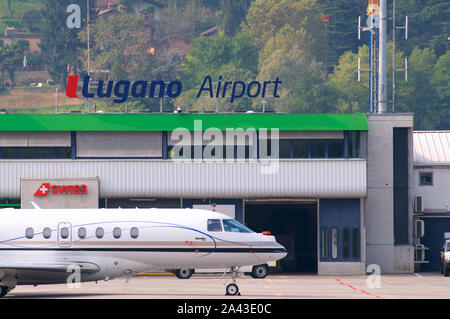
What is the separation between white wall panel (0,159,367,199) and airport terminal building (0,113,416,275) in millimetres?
53

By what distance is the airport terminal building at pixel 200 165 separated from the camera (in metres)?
52.8

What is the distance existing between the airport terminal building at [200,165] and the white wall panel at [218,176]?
5cm

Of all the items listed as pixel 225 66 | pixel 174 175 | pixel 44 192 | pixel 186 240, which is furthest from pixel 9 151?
pixel 225 66

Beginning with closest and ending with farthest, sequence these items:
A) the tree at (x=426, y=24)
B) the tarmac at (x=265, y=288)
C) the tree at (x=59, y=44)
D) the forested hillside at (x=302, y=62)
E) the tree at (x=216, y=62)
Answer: the tarmac at (x=265, y=288) < the forested hillside at (x=302, y=62) < the tree at (x=426, y=24) < the tree at (x=216, y=62) < the tree at (x=59, y=44)

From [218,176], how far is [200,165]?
3.66 feet

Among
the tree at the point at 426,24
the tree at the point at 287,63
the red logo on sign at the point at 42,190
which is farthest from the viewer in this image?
the tree at the point at 426,24

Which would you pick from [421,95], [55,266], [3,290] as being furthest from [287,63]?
[55,266]

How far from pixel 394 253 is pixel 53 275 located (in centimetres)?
2344

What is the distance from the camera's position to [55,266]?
37375 millimetres

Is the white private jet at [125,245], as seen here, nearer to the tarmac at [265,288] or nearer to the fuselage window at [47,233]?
the fuselage window at [47,233]

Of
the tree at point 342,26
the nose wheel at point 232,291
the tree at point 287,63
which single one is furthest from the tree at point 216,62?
the nose wheel at point 232,291

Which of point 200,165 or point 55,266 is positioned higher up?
point 200,165

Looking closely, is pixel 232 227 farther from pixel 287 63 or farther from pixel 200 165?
pixel 287 63

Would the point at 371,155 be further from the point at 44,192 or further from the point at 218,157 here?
the point at 44,192
